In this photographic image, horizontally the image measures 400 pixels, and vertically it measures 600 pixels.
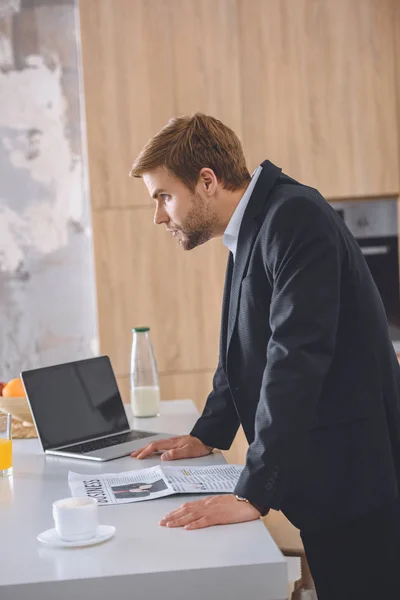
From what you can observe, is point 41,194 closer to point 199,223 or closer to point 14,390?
point 14,390

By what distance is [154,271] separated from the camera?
3715 millimetres

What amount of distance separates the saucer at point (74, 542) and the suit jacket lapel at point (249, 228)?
46cm

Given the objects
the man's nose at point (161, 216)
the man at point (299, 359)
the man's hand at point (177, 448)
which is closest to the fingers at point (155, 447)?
the man's hand at point (177, 448)

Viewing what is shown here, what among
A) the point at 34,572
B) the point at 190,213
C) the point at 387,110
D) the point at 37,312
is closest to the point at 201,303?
the point at 37,312

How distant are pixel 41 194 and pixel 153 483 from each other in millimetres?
2787

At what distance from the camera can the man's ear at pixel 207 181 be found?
158 centimetres

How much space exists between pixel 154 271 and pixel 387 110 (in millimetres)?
1275

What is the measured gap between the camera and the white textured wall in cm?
400

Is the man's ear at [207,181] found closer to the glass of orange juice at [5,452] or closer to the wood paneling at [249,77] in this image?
the glass of orange juice at [5,452]

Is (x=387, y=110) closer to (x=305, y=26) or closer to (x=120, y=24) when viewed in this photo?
(x=305, y=26)

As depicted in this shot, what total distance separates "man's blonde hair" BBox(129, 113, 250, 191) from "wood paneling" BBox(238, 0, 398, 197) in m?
2.11

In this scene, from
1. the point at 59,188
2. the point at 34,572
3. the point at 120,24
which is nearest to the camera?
the point at 34,572

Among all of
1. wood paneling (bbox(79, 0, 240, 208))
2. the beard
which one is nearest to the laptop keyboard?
the beard

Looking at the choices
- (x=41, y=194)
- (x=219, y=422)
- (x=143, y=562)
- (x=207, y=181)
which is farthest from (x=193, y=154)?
(x=41, y=194)
